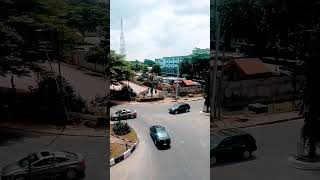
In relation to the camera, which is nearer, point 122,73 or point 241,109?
point 241,109

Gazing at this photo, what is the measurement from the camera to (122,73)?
8.58 metres

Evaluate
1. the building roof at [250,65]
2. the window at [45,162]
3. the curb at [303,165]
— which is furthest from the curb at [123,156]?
the curb at [303,165]

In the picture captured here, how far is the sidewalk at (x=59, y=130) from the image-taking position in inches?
297

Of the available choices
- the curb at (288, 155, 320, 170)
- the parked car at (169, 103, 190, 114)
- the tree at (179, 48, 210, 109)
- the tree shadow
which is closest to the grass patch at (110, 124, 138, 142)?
the parked car at (169, 103, 190, 114)

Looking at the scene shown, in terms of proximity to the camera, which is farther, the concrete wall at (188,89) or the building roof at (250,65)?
the concrete wall at (188,89)

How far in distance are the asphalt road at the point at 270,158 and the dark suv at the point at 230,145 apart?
0.32 ft

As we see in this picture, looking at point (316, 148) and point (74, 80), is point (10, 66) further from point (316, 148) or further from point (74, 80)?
point (316, 148)

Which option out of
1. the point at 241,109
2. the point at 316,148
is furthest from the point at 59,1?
the point at 316,148

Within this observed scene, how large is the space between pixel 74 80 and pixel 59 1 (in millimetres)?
1150

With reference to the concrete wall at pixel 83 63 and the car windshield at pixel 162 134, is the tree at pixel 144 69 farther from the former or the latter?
the concrete wall at pixel 83 63

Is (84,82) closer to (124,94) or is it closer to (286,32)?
(124,94)

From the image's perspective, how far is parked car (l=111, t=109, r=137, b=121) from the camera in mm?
8422

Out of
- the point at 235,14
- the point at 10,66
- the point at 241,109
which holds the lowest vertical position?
the point at 241,109

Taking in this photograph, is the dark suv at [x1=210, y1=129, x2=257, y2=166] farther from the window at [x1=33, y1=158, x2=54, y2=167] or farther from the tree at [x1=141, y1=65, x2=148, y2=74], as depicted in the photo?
the window at [x1=33, y1=158, x2=54, y2=167]
